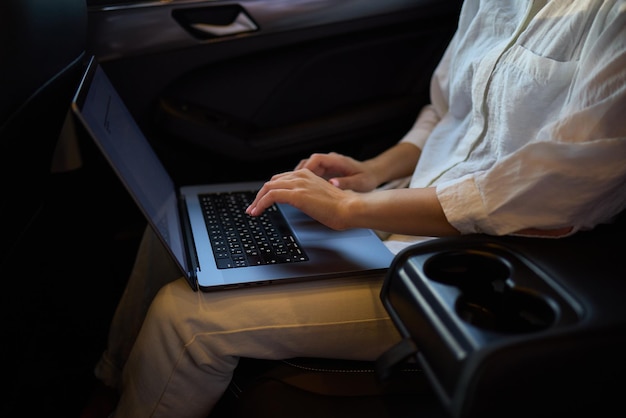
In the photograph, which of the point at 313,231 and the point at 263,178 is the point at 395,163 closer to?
the point at 313,231

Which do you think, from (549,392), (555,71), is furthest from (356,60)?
(549,392)

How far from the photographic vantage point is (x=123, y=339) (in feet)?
4.17

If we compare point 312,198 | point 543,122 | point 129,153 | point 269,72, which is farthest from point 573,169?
point 269,72

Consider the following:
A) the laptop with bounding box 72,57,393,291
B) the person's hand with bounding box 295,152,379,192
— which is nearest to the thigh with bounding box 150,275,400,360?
the laptop with bounding box 72,57,393,291

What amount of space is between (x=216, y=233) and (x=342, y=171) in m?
0.27

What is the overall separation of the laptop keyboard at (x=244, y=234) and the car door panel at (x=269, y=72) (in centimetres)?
25

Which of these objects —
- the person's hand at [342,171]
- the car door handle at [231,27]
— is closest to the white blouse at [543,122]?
the person's hand at [342,171]

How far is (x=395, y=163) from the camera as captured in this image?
132 centimetres

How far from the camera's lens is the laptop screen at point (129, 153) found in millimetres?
917

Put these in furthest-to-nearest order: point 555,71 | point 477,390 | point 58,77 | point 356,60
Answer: point 356,60, point 58,77, point 555,71, point 477,390

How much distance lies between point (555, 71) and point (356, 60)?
67 cm

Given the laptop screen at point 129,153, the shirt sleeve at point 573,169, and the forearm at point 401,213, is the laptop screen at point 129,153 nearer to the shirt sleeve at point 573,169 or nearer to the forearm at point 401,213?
the forearm at point 401,213

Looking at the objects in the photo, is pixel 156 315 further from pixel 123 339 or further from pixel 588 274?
pixel 588 274

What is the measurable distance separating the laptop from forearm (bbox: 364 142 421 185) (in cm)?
19
